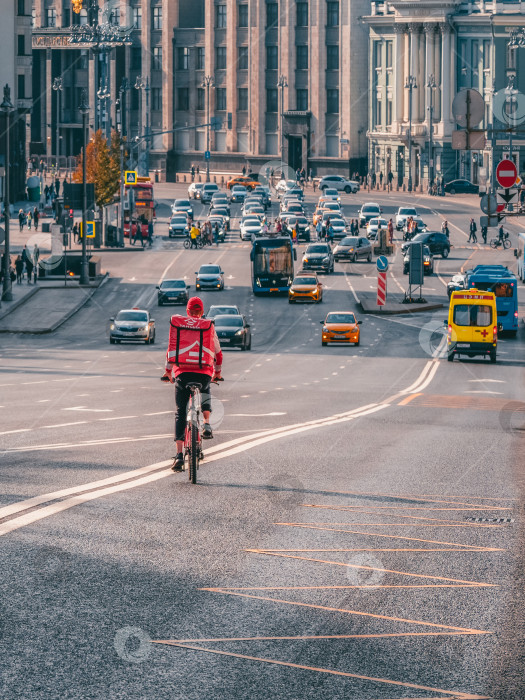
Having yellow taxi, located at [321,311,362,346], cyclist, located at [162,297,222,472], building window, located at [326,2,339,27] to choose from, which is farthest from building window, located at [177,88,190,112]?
cyclist, located at [162,297,222,472]

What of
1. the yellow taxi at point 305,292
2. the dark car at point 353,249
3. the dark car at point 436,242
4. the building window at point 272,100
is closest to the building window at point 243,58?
the building window at point 272,100

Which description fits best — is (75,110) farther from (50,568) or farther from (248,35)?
(50,568)

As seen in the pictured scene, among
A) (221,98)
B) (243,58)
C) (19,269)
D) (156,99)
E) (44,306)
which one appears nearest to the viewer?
(44,306)

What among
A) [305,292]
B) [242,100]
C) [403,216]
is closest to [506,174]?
[305,292]

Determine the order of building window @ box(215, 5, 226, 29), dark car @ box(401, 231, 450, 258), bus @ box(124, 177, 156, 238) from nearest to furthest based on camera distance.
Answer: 1. dark car @ box(401, 231, 450, 258)
2. bus @ box(124, 177, 156, 238)
3. building window @ box(215, 5, 226, 29)

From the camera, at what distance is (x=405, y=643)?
8.29 metres

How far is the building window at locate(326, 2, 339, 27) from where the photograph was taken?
487 feet

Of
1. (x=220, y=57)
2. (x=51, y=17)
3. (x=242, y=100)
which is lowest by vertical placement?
(x=242, y=100)

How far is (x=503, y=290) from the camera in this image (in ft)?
175

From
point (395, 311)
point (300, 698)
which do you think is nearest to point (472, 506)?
point (300, 698)

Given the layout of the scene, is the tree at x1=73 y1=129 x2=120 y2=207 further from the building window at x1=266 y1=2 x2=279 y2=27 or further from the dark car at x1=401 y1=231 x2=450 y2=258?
the building window at x1=266 y1=2 x2=279 y2=27

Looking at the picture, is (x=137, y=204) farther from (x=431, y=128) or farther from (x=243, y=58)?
(x=243, y=58)

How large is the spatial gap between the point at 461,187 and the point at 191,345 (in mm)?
118192

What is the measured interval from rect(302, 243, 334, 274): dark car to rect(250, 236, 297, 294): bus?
8784mm
